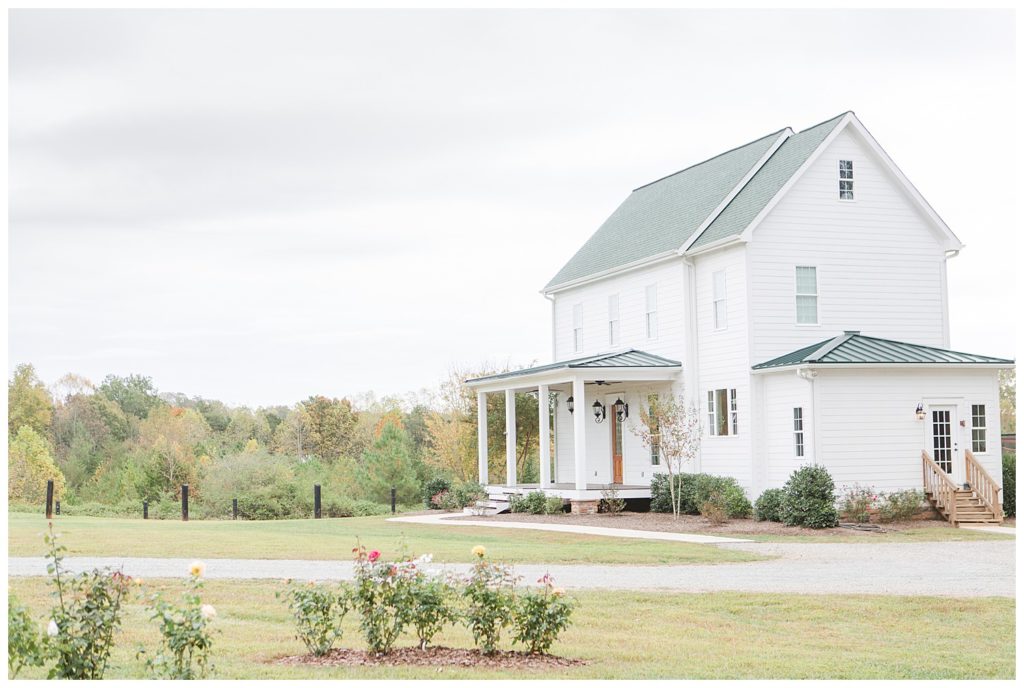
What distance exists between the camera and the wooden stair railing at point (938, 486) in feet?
81.5

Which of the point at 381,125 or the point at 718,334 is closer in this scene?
the point at 718,334

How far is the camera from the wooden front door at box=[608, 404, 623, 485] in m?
32.9

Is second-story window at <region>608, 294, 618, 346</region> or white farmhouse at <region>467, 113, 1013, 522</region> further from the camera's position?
second-story window at <region>608, 294, 618, 346</region>

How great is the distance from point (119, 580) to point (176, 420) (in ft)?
192

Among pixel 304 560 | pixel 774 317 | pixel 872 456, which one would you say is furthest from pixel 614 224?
pixel 304 560

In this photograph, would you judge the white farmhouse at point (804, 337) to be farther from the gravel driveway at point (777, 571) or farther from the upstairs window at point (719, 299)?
the gravel driveway at point (777, 571)

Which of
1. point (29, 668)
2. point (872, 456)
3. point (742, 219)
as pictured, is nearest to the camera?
point (29, 668)

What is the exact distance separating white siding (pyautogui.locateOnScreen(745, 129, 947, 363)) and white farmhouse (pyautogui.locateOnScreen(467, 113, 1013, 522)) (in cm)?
3

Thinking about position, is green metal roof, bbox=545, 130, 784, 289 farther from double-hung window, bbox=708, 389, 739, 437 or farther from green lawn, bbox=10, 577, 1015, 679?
green lawn, bbox=10, 577, 1015, 679

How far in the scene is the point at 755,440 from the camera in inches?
1047

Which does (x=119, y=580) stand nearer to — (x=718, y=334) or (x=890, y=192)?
(x=718, y=334)

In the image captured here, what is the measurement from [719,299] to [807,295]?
2.07m

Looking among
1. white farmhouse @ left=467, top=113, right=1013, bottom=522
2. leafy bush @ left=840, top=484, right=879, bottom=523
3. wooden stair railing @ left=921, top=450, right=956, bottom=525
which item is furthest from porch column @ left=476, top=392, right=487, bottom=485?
wooden stair railing @ left=921, top=450, right=956, bottom=525

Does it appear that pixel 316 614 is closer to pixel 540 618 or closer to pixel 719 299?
pixel 540 618
